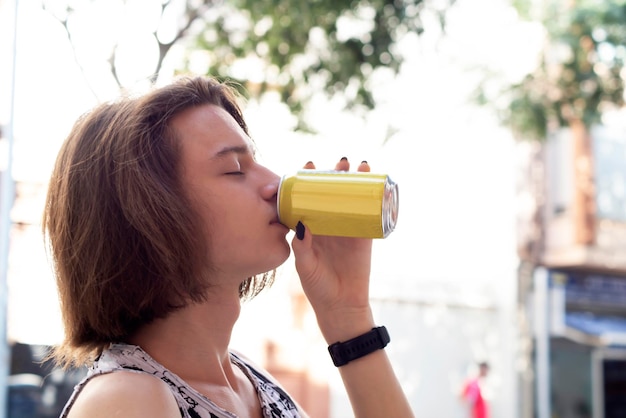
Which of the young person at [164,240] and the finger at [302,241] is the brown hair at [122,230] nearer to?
the young person at [164,240]

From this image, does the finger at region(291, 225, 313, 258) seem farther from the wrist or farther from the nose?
the wrist

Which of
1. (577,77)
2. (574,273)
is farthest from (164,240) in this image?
(574,273)

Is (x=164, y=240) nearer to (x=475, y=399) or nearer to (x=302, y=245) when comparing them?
(x=302, y=245)

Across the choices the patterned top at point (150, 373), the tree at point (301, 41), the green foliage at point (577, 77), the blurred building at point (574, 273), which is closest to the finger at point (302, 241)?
the patterned top at point (150, 373)

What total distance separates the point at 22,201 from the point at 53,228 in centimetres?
843

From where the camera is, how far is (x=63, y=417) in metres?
1.23

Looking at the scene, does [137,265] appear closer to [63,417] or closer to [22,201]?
[63,417]

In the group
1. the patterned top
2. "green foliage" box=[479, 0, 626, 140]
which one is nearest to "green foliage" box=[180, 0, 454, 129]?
"green foliage" box=[479, 0, 626, 140]

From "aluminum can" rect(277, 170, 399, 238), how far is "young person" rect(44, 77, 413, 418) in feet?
0.12

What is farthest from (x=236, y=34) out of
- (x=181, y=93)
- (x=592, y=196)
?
(x=592, y=196)

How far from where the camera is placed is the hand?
5.42ft

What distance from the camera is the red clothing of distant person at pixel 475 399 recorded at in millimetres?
9840

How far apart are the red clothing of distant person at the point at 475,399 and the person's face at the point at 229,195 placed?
8975 mm

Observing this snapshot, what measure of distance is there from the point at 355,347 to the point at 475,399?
28.9ft
